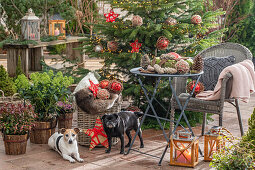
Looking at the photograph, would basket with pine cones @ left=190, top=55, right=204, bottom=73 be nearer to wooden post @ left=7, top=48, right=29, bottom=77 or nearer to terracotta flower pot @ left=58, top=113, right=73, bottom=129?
terracotta flower pot @ left=58, top=113, right=73, bottom=129

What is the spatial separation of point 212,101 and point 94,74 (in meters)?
1.54

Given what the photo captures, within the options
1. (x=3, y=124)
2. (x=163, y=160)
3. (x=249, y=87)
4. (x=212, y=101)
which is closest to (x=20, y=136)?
(x=3, y=124)

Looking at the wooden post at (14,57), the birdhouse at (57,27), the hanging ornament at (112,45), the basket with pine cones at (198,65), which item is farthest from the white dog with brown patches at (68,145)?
the birdhouse at (57,27)

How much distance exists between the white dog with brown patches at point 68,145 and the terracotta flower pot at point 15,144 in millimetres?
345

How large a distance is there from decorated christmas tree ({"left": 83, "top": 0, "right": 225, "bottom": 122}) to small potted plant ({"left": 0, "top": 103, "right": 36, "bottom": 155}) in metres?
1.53

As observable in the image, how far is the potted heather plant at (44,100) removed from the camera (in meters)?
4.26

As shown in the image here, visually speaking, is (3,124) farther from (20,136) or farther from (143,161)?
(143,161)

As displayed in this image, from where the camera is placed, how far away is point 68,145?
12.7ft

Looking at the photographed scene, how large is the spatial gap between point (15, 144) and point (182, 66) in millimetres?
1871

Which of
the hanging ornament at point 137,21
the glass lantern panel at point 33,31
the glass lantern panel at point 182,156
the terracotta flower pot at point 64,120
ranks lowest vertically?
the glass lantern panel at point 182,156

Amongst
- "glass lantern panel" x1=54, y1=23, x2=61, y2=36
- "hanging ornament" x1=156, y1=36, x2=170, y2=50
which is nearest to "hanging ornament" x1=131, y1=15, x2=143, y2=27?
"hanging ornament" x1=156, y1=36, x2=170, y2=50

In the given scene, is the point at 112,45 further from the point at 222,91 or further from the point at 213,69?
the point at 222,91

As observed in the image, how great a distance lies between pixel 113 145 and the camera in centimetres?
438

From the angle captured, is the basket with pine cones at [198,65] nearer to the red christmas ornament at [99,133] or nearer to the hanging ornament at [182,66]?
the hanging ornament at [182,66]
